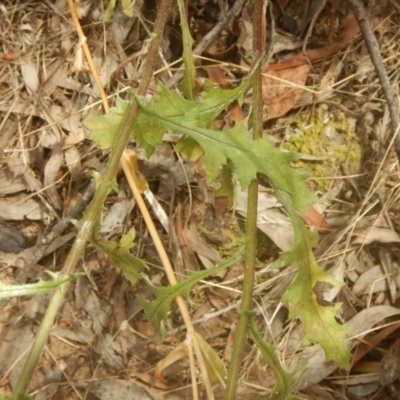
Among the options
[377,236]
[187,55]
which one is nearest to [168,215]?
[187,55]

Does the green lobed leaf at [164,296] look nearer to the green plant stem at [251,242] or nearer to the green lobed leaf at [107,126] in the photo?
the green plant stem at [251,242]

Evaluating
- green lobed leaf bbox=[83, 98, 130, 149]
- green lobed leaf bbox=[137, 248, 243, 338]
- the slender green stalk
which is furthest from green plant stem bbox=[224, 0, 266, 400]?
green lobed leaf bbox=[83, 98, 130, 149]

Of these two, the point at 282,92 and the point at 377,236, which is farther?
the point at 282,92

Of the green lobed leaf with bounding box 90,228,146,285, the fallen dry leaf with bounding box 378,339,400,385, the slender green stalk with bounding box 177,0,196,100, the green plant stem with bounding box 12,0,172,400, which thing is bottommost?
the fallen dry leaf with bounding box 378,339,400,385

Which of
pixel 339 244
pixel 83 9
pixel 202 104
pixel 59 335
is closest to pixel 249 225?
pixel 202 104

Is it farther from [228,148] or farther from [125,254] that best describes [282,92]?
[125,254]

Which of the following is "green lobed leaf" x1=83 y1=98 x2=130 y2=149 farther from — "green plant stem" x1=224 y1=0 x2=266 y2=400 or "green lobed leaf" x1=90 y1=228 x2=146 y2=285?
"green plant stem" x1=224 y1=0 x2=266 y2=400

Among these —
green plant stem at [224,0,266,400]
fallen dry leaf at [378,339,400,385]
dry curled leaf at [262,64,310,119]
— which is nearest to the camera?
green plant stem at [224,0,266,400]
